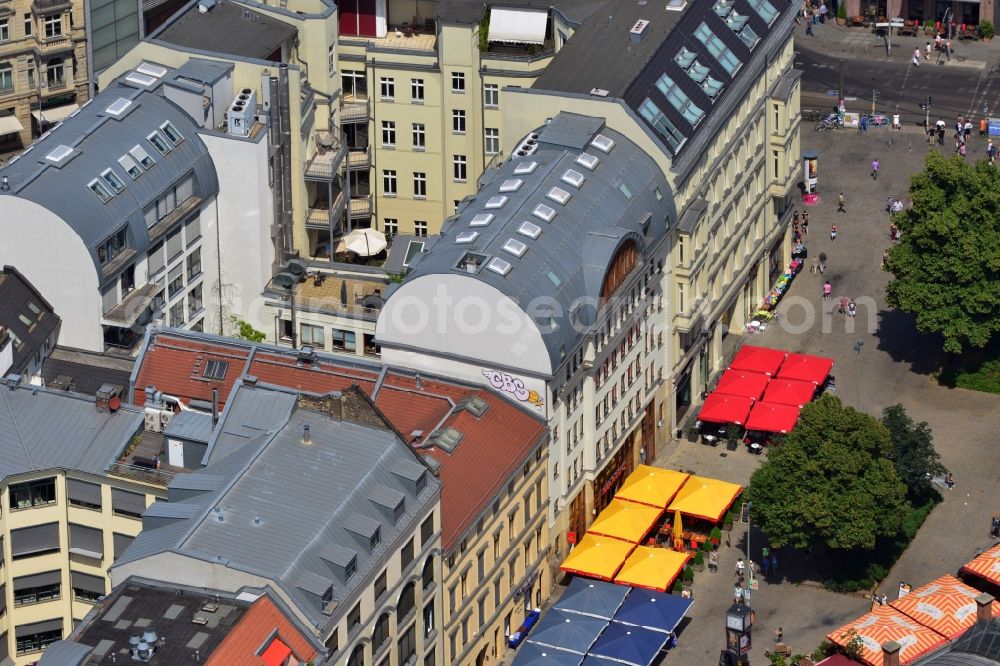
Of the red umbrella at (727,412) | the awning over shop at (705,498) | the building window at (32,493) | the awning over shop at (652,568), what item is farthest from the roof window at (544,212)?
the building window at (32,493)

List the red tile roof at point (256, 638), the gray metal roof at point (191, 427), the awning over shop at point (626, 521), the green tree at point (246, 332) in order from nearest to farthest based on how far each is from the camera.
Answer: the red tile roof at point (256, 638), the gray metal roof at point (191, 427), the awning over shop at point (626, 521), the green tree at point (246, 332)

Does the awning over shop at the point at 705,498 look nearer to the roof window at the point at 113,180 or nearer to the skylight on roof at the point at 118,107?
the roof window at the point at 113,180

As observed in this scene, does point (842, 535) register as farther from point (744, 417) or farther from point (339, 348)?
point (339, 348)

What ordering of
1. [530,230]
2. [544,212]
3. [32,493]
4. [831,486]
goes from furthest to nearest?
[544,212], [831,486], [530,230], [32,493]

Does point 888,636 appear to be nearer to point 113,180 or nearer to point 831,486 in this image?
point 831,486

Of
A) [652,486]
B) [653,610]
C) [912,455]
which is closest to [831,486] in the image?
[912,455]

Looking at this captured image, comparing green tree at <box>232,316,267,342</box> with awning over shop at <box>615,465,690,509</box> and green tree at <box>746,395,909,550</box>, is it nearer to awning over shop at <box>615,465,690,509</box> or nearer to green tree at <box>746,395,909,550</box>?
awning over shop at <box>615,465,690,509</box>

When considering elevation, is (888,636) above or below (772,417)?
below
